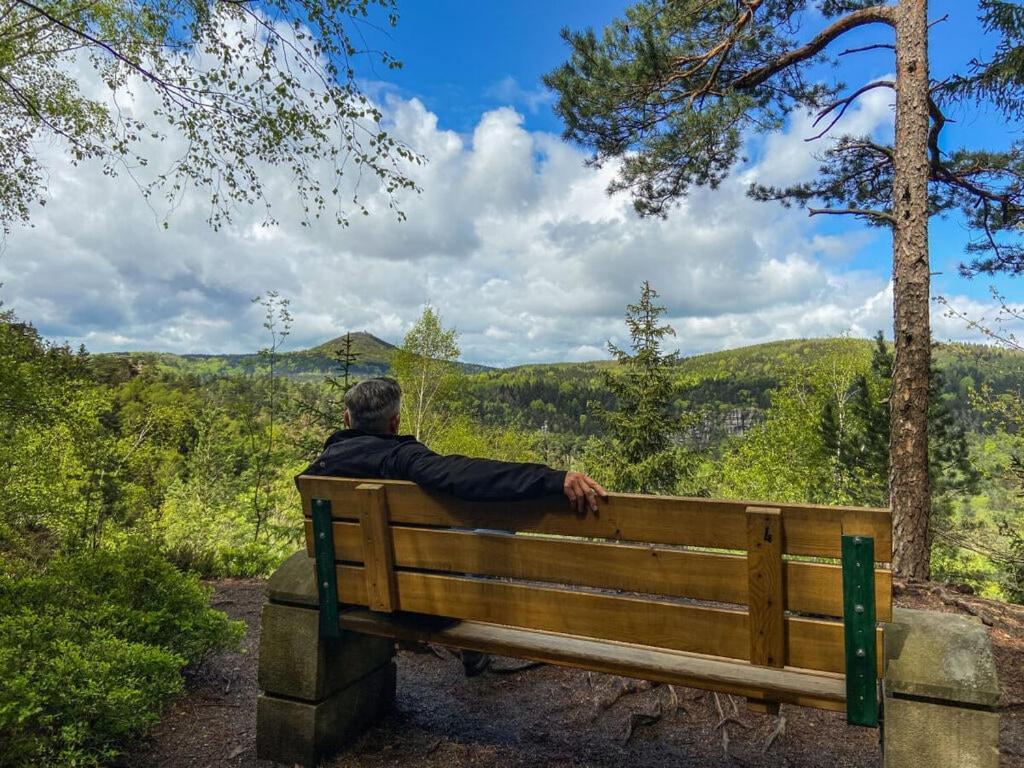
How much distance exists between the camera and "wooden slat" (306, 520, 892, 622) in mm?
1820

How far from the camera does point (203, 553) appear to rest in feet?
21.8

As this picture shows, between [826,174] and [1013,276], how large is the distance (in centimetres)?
301

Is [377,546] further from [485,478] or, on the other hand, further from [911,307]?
[911,307]

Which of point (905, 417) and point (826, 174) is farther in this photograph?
point (826, 174)

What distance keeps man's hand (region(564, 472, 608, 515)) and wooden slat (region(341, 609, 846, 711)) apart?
583 millimetres

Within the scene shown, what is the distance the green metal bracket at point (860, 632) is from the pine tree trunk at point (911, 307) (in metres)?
4.71

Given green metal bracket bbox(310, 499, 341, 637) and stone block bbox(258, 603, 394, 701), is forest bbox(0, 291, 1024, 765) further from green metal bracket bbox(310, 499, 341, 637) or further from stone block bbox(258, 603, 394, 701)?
green metal bracket bbox(310, 499, 341, 637)

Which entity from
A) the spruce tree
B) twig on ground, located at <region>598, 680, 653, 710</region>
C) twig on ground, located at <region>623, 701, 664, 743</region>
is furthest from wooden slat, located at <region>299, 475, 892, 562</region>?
the spruce tree

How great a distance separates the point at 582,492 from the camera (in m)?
1.99

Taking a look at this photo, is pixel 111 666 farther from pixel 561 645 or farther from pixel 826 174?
pixel 826 174

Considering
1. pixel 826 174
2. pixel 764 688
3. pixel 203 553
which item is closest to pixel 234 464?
pixel 203 553

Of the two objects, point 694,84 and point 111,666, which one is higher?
point 694,84

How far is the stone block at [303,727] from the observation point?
102 inches

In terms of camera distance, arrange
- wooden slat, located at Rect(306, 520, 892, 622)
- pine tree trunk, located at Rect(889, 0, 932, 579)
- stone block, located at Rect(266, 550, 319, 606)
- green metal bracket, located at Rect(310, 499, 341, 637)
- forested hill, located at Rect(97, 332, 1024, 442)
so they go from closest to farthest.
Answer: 1. wooden slat, located at Rect(306, 520, 892, 622)
2. green metal bracket, located at Rect(310, 499, 341, 637)
3. stone block, located at Rect(266, 550, 319, 606)
4. pine tree trunk, located at Rect(889, 0, 932, 579)
5. forested hill, located at Rect(97, 332, 1024, 442)
